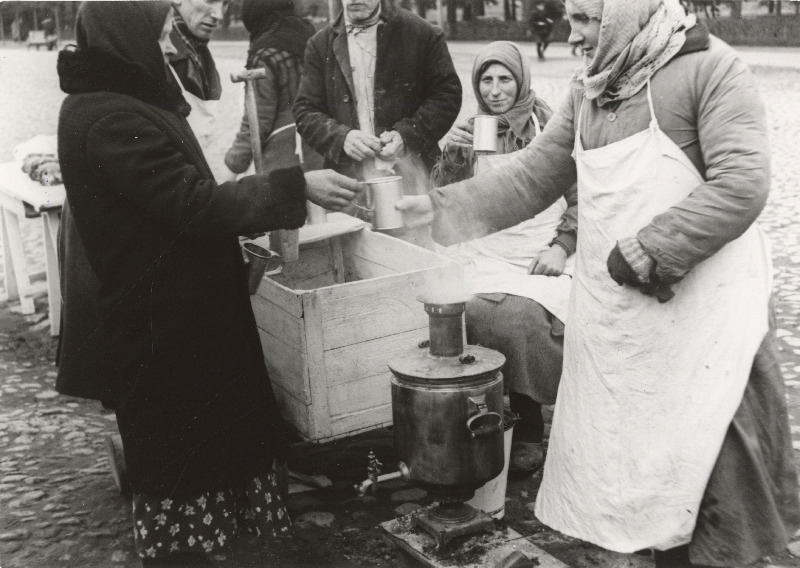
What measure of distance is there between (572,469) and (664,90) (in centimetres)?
129

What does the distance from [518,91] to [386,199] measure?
1.31 metres

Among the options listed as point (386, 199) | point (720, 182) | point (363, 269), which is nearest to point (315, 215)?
point (363, 269)

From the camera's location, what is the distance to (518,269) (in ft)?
12.8

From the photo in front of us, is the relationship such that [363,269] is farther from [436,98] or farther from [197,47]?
[197,47]

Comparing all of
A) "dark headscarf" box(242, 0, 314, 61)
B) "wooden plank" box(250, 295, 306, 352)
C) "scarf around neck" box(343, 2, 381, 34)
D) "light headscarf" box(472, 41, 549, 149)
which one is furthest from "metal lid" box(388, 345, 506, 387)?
"dark headscarf" box(242, 0, 314, 61)

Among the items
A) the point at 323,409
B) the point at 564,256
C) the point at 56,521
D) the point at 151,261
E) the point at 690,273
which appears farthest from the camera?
the point at 564,256

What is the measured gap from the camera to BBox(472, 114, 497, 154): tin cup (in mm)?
3734

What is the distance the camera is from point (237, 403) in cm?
293

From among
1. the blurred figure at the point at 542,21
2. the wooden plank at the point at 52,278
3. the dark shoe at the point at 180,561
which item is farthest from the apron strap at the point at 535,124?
the blurred figure at the point at 542,21

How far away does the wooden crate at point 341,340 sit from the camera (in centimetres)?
314

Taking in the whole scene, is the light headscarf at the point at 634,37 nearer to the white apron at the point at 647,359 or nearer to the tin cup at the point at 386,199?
the white apron at the point at 647,359

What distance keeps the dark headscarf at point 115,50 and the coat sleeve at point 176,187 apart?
0.12m

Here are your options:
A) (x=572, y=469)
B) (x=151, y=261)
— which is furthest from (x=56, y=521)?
(x=572, y=469)

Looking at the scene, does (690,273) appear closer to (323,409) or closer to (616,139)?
(616,139)
